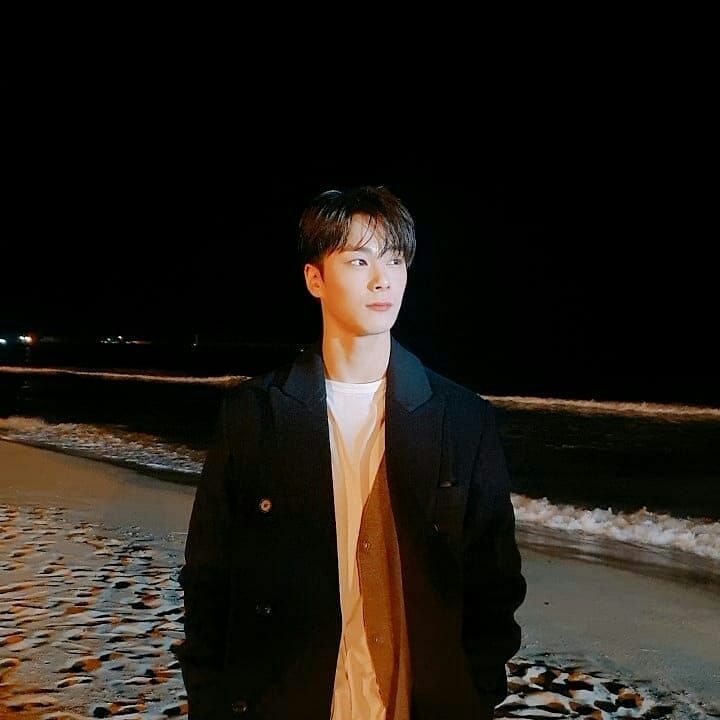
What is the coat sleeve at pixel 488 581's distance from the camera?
1.89 metres

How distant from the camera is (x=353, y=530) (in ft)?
6.15

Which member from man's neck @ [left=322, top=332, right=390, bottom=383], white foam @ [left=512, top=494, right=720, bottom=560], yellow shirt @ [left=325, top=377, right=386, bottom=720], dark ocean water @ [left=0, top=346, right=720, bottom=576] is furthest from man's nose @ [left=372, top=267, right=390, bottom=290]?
white foam @ [left=512, top=494, right=720, bottom=560]

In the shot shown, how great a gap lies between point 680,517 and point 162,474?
765 centimetres

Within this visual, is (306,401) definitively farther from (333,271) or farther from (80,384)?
(80,384)

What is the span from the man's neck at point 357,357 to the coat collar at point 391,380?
0.08ft

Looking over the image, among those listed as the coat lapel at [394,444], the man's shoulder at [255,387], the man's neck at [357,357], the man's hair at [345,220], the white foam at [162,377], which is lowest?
the white foam at [162,377]

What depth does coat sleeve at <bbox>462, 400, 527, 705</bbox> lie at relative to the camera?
1.89 m

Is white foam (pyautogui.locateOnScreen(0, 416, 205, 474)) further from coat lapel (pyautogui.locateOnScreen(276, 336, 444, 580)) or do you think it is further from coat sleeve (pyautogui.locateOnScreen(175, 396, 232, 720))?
coat lapel (pyautogui.locateOnScreen(276, 336, 444, 580))

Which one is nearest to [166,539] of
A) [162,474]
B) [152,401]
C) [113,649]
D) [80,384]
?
[113,649]

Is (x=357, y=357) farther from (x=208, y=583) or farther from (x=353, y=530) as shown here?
(x=208, y=583)

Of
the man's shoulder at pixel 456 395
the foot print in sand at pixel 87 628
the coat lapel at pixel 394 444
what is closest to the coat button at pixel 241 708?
the coat lapel at pixel 394 444

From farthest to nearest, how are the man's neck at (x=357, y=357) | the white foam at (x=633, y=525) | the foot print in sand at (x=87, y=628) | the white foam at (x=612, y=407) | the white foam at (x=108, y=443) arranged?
the white foam at (x=612, y=407) < the white foam at (x=108, y=443) < the white foam at (x=633, y=525) < the foot print in sand at (x=87, y=628) < the man's neck at (x=357, y=357)

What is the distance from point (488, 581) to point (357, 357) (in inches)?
23.2

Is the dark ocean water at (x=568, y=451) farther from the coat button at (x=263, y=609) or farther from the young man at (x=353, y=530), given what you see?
the coat button at (x=263, y=609)
